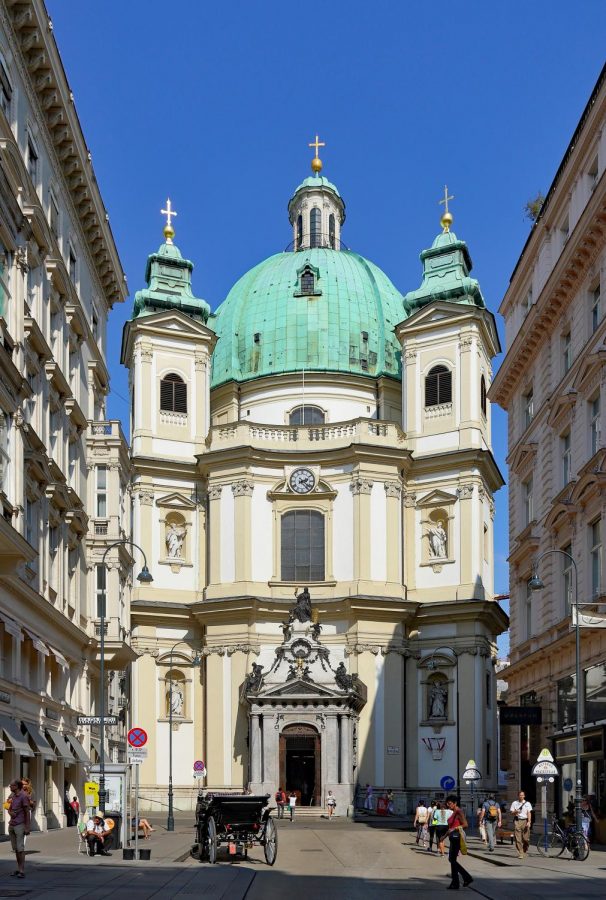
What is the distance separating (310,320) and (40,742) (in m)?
46.1

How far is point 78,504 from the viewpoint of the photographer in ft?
150

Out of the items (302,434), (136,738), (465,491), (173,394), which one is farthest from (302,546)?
(136,738)

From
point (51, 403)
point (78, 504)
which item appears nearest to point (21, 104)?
point (51, 403)

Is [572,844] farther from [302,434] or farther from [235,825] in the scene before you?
[302,434]

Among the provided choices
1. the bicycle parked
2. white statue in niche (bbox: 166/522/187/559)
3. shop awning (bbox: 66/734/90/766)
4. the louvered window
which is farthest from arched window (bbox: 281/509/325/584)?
the bicycle parked

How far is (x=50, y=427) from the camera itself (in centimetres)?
4272

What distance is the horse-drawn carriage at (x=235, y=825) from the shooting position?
30.2 meters

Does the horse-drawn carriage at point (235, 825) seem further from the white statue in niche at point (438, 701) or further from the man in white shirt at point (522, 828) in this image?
the white statue in niche at point (438, 701)

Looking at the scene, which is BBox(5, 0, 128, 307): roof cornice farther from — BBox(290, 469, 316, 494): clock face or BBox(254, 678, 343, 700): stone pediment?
BBox(254, 678, 343, 700): stone pediment

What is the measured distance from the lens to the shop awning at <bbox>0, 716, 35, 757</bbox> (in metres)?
34.0

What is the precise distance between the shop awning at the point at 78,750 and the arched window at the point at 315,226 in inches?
1935

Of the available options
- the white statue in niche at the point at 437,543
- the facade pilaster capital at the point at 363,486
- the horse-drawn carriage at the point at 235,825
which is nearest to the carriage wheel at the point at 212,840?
the horse-drawn carriage at the point at 235,825

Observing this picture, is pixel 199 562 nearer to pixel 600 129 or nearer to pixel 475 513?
pixel 475 513

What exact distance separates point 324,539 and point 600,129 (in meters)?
36.2
